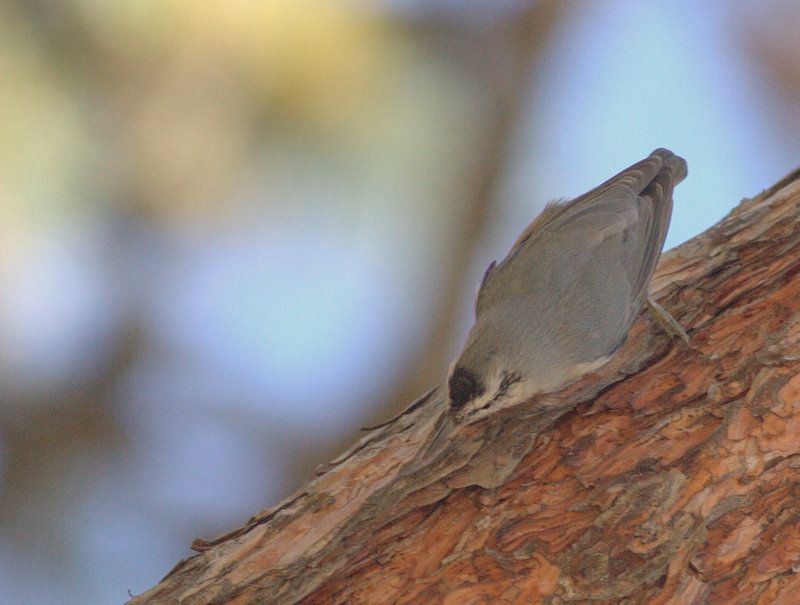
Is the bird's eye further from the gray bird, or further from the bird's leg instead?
the bird's leg

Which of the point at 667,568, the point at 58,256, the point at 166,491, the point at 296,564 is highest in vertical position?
the point at 58,256

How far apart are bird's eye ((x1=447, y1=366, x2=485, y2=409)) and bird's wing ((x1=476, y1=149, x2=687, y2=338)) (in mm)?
218

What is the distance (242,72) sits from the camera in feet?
6.07

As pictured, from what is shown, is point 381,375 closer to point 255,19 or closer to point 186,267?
point 186,267

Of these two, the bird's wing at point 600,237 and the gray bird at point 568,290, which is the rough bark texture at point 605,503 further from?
the bird's wing at point 600,237

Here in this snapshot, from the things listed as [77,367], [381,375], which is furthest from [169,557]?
[381,375]

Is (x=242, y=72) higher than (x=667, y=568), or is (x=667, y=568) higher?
(x=242, y=72)

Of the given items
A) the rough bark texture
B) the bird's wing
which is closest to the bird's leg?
the rough bark texture

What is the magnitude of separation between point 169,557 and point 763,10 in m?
1.79

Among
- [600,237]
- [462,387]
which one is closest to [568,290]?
[600,237]

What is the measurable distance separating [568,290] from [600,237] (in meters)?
0.10

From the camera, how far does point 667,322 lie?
3.56ft

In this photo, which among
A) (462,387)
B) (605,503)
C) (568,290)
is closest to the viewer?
(605,503)

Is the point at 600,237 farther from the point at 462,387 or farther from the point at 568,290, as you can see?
the point at 462,387
